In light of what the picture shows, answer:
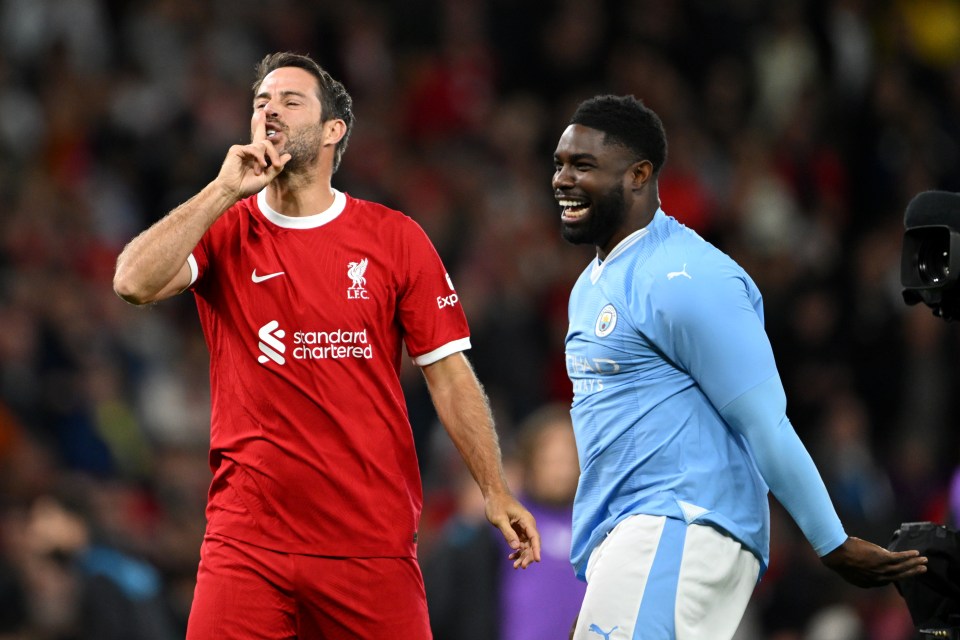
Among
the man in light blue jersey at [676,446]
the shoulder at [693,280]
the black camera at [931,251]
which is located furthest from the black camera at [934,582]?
the shoulder at [693,280]

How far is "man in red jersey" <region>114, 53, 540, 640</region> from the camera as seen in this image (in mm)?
4609

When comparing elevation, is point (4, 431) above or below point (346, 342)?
below

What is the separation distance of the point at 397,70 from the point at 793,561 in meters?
5.80

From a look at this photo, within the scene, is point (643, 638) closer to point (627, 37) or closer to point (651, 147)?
point (651, 147)

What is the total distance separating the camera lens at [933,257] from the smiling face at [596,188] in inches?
34.3

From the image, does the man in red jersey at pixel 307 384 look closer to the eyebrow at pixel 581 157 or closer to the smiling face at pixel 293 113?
the smiling face at pixel 293 113

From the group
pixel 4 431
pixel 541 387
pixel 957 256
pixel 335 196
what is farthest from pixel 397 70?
pixel 957 256

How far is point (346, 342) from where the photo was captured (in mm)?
4750

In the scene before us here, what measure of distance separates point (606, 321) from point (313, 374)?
2.93 ft

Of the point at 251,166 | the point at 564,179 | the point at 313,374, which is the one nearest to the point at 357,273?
the point at 313,374

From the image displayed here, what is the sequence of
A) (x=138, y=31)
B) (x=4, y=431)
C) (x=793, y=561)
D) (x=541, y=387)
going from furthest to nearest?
(x=138, y=31)
(x=541, y=387)
(x=4, y=431)
(x=793, y=561)

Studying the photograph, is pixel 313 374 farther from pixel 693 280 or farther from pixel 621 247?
pixel 693 280

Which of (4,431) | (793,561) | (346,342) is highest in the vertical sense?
(346,342)

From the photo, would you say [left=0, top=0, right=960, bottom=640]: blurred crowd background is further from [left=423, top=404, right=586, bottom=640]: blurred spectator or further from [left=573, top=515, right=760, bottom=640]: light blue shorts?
[left=573, top=515, right=760, bottom=640]: light blue shorts
